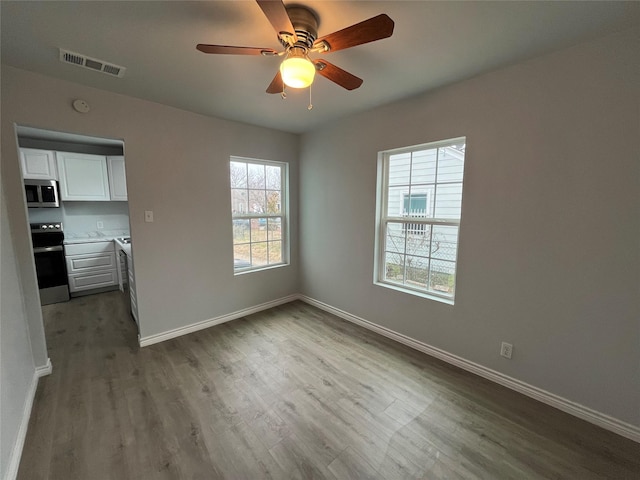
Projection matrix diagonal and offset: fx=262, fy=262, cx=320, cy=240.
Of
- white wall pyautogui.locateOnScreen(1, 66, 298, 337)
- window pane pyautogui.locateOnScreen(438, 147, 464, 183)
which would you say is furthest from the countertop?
window pane pyautogui.locateOnScreen(438, 147, 464, 183)

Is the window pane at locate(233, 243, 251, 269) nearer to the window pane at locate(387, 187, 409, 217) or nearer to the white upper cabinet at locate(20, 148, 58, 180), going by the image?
the window pane at locate(387, 187, 409, 217)

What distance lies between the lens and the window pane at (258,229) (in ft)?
11.8

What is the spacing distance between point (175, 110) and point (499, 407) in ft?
12.8

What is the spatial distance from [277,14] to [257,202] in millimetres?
2584

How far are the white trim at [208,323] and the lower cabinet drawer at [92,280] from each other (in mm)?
2438

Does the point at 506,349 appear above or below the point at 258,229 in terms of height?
below

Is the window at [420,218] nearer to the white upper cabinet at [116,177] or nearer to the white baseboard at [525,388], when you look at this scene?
the white baseboard at [525,388]

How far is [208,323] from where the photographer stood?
10.4ft

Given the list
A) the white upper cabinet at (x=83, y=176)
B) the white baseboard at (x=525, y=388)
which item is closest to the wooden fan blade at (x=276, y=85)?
the white baseboard at (x=525, y=388)

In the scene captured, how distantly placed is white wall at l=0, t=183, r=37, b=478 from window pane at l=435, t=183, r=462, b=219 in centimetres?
324

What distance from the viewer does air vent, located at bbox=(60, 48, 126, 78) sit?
70.3 inches

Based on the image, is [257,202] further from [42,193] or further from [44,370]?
[42,193]

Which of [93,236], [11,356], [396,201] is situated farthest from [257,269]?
[93,236]

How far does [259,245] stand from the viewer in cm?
370
